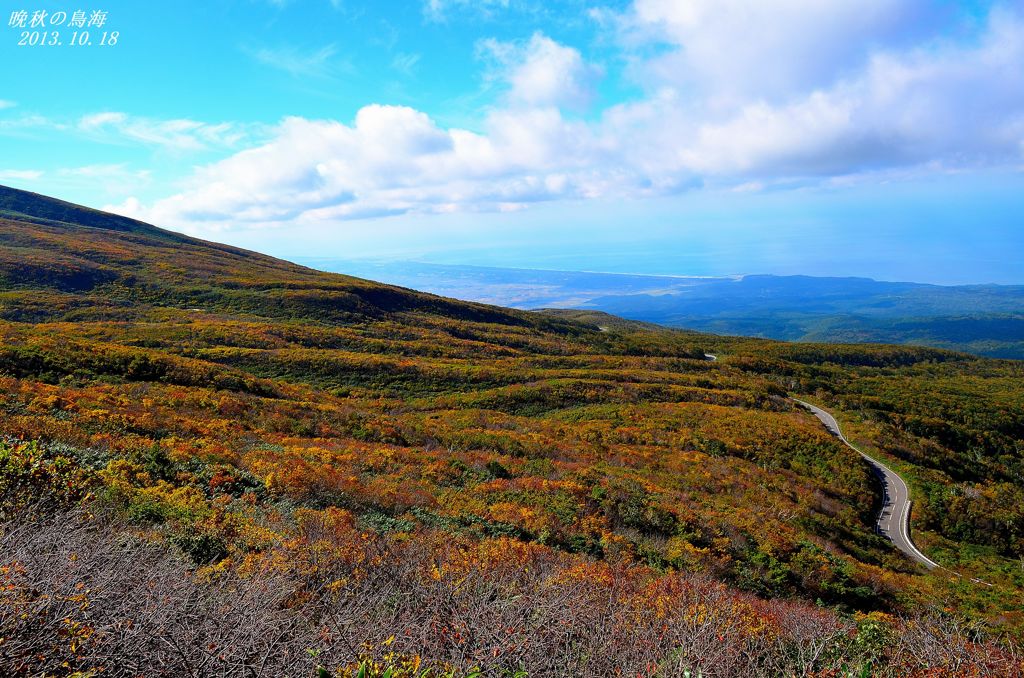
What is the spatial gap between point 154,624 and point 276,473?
19.4ft

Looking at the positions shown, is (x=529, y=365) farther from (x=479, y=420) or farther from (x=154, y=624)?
(x=154, y=624)

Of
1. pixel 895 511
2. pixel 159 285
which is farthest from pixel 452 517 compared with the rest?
pixel 159 285

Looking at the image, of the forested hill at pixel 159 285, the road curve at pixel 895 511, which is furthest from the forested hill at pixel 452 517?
the forested hill at pixel 159 285

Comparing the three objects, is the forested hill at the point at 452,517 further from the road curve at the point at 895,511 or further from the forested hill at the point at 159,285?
the forested hill at the point at 159,285

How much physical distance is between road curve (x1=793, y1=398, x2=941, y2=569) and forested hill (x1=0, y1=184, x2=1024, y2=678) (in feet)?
1.84

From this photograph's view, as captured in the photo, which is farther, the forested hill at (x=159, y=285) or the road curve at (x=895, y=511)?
the forested hill at (x=159, y=285)

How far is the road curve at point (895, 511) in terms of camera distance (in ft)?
54.1

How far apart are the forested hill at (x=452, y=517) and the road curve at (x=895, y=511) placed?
1.84 ft

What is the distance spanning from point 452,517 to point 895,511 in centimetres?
2066

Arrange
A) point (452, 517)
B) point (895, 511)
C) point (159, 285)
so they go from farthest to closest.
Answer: point (159, 285) < point (895, 511) < point (452, 517)

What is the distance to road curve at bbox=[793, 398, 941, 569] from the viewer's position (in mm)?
16492

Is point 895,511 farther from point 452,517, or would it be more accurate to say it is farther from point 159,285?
point 159,285

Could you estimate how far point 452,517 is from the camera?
916 centimetres

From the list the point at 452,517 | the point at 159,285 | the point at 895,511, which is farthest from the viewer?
the point at 159,285
